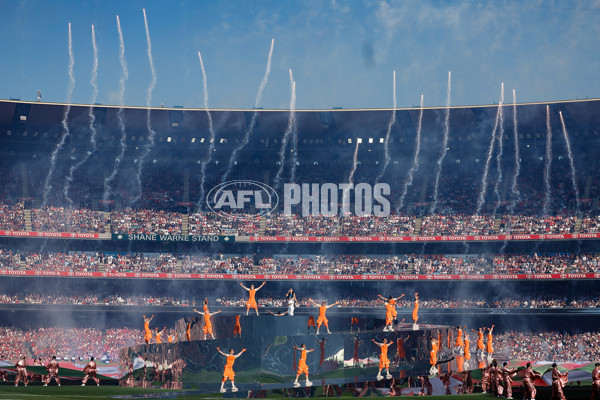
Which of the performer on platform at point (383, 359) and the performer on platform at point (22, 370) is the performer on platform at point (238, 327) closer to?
the performer on platform at point (383, 359)

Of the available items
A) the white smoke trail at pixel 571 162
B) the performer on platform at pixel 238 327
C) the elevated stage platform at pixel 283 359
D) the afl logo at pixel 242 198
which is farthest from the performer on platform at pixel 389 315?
the white smoke trail at pixel 571 162

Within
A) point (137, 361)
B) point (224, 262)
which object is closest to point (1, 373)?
point (137, 361)

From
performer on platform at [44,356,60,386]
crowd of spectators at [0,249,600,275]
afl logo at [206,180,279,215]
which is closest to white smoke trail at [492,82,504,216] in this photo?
crowd of spectators at [0,249,600,275]

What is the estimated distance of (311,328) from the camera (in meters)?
30.9

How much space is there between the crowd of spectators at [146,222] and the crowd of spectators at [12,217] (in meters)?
6.85

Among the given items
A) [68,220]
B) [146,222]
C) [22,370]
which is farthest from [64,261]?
[22,370]

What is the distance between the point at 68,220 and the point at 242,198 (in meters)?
14.1

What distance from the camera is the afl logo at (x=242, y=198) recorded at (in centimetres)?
5628

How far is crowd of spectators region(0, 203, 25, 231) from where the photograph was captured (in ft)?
167

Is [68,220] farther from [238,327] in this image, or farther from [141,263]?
[238,327]

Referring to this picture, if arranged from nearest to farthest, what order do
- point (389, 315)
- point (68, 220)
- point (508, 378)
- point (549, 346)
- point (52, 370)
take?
point (508, 378) < point (52, 370) < point (389, 315) < point (549, 346) < point (68, 220)

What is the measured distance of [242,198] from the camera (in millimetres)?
57344

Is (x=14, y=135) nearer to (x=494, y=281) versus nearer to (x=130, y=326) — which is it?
(x=130, y=326)

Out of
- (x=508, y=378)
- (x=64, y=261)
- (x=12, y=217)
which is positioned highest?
(x=12, y=217)
